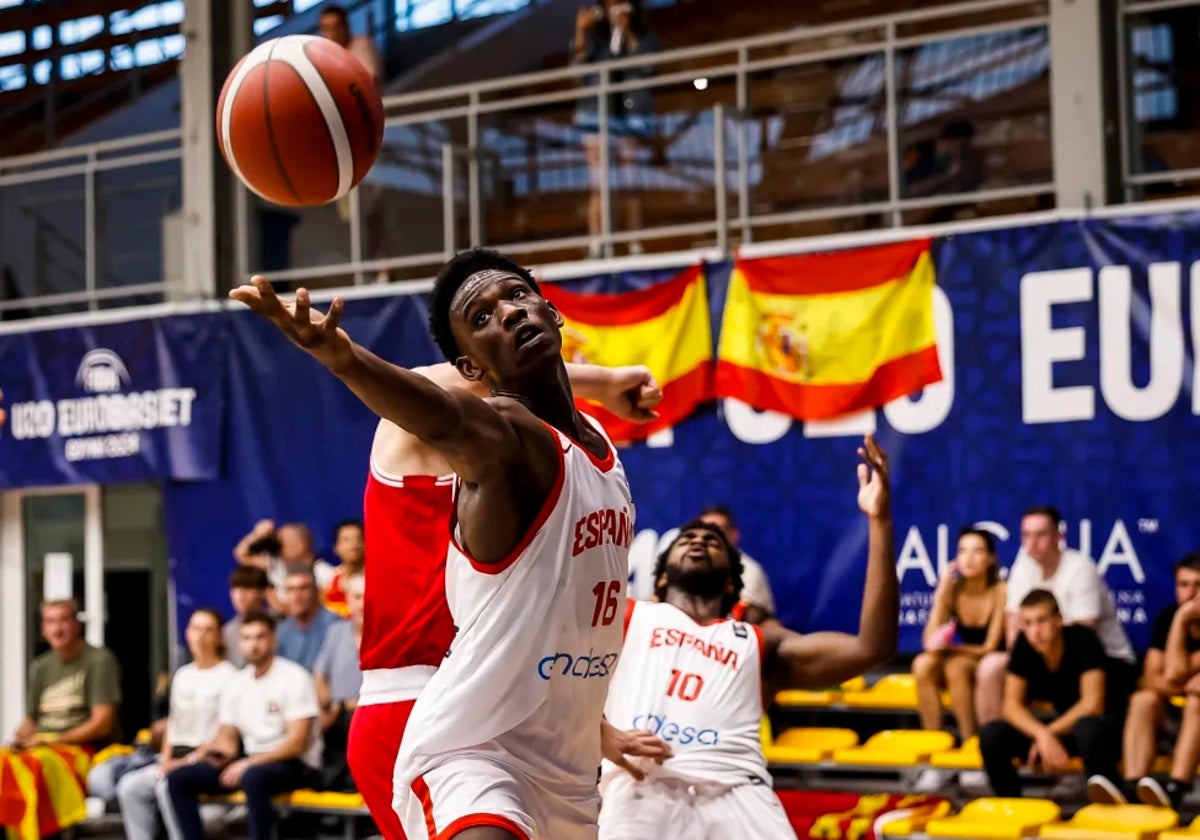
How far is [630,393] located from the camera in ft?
14.8

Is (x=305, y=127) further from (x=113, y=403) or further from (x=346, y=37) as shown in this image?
(x=113, y=403)

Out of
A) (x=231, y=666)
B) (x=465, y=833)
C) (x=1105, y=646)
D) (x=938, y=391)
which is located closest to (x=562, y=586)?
(x=465, y=833)

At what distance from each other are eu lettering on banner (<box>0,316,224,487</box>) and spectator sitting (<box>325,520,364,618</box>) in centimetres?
161

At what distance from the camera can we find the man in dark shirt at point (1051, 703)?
737 centimetres

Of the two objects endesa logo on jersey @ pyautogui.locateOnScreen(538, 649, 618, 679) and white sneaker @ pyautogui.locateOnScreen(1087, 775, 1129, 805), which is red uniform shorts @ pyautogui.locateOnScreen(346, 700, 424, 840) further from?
white sneaker @ pyautogui.locateOnScreen(1087, 775, 1129, 805)

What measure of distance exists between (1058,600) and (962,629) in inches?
24.1

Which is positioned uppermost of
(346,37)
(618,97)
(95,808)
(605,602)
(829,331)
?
(346,37)

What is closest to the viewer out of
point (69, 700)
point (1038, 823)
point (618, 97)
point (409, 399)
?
point (409, 399)

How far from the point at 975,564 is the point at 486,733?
5.24 meters

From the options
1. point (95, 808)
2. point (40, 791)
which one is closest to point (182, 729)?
point (40, 791)

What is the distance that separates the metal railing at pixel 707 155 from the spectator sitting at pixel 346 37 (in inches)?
25.1

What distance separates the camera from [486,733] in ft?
11.4

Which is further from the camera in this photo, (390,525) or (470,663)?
(390,525)

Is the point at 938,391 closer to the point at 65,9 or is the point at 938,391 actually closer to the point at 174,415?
the point at 174,415
